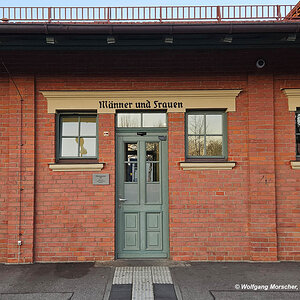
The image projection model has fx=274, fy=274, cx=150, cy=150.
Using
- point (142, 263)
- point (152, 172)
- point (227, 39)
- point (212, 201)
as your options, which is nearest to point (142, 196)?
point (152, 172)

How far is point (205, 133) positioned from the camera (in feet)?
17.9

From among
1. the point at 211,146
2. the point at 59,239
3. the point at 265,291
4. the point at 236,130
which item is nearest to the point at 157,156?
the point at 211,146

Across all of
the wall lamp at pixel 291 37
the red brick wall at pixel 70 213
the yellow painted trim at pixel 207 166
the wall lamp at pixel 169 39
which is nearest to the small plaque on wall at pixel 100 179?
the red brick wall at pixel 70 213

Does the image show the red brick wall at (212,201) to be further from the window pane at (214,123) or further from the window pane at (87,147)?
the window pane at (87,147)

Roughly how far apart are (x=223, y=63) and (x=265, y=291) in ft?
13.0

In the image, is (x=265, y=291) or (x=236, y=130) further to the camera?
(x=236, y=130)

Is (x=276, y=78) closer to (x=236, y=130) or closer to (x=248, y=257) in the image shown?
(x=236, y=130)

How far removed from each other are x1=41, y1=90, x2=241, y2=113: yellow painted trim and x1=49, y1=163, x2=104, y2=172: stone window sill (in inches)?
41.7

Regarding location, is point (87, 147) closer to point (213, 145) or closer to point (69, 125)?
point (69, 125)

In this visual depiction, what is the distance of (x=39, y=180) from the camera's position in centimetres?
523

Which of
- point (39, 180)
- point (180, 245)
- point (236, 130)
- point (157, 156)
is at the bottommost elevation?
point (180, 245)

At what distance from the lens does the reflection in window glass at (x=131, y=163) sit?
545 cm

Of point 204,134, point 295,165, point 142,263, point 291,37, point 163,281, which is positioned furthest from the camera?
point 204,134

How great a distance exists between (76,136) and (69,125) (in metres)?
0.27
